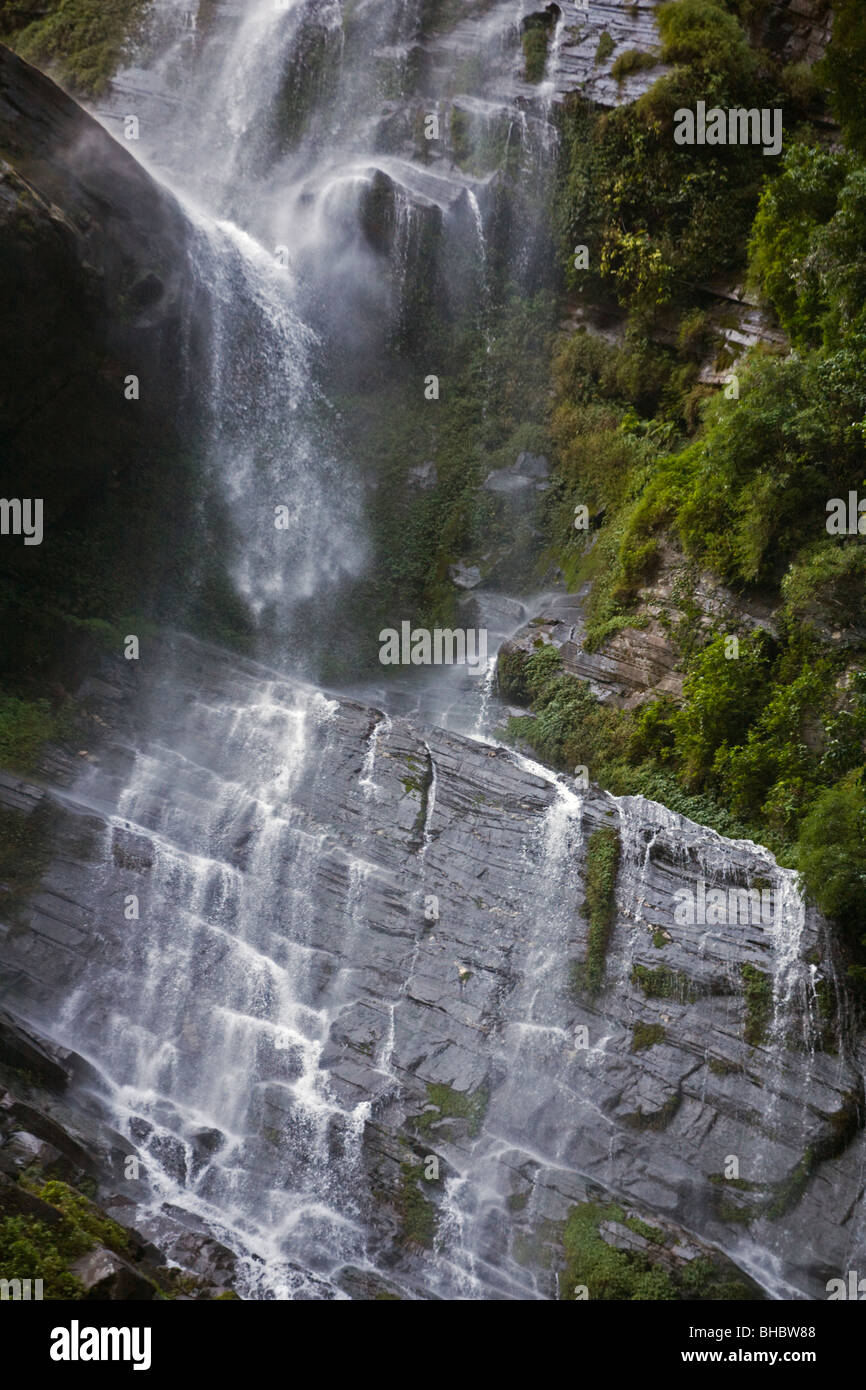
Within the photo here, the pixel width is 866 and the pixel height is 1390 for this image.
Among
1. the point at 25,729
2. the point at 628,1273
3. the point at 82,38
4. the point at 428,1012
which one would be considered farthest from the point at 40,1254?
the point at 82,38

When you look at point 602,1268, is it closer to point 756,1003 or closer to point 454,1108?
point 454,1108

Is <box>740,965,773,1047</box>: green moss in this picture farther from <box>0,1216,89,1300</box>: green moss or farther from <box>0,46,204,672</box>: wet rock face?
<box>0,46,204,672</box>: wet rock face

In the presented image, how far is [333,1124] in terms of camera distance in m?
11.9

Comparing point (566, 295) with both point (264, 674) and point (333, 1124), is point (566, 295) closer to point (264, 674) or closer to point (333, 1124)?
point (264, 674)

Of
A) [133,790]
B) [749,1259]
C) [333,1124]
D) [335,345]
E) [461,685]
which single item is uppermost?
[335,345]

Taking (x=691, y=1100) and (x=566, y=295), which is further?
(x=566, y=295)

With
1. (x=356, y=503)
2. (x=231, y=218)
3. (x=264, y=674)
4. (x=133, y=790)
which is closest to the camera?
(x=133, y=790)

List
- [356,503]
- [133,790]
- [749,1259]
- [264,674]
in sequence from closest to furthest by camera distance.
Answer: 1. [749,1259]
2. [133,790]
3. [264,674]
4. [356,503]

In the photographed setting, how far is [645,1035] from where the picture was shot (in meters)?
12.0

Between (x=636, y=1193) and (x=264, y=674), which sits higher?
(x=264, y=674)

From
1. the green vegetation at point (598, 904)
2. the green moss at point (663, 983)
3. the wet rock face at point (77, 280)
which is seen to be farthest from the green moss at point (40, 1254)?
the wet rock face at point (77, 280)

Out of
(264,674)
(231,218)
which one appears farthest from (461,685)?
(231,218)

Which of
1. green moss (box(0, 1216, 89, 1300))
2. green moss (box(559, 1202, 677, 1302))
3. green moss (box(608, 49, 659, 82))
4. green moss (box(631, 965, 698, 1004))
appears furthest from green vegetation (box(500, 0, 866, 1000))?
green moss (box(0, 1216, 89, 1300))
